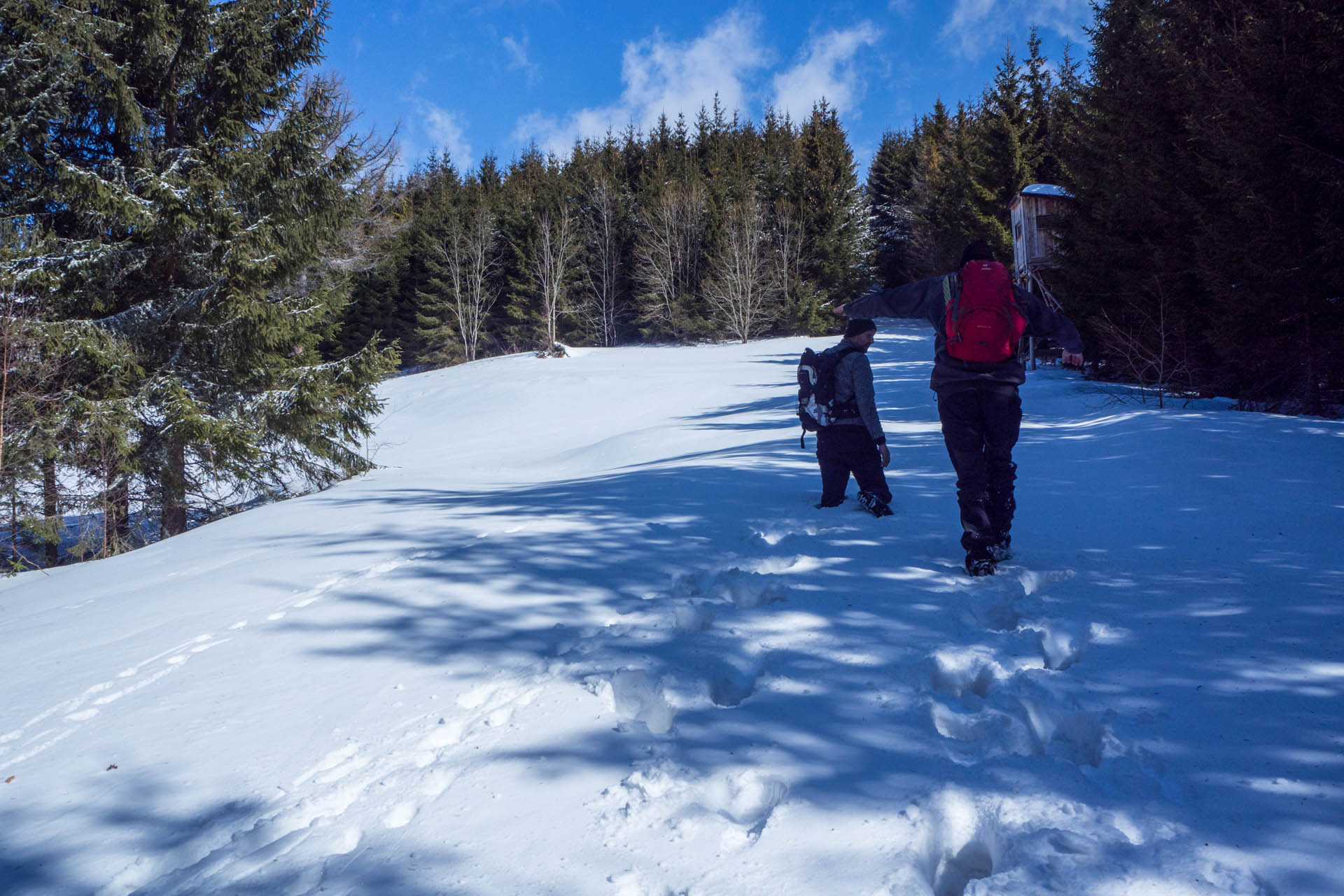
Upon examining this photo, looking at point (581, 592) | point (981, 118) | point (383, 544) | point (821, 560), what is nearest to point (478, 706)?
point (581, 592)

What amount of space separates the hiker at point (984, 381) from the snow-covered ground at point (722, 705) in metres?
0.32

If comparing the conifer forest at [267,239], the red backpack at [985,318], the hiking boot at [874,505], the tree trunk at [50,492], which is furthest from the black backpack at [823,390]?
the tree trunk at [50,492]

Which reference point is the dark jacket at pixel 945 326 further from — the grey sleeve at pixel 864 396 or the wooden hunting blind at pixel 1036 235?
the wooden hunting blind at pixel 1036 235

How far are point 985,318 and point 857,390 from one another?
1594 mm

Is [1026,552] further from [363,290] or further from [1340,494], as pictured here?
[363,290]

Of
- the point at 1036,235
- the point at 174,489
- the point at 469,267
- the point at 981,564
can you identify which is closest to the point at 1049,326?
the point at 981,564

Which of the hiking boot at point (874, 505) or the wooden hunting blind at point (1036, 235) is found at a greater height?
the wooden hunting blind at point (1036, 235)

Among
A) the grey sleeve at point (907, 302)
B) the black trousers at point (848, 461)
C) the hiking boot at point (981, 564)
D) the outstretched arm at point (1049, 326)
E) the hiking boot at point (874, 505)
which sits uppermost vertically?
the grey sleeve at point (907, 302)

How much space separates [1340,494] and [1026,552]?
2268mm

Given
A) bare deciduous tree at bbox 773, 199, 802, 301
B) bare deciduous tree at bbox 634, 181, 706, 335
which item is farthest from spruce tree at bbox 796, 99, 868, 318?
bare deciduous tree at bbox 634, 181, 706, 335

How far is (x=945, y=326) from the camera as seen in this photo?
425 centimetres

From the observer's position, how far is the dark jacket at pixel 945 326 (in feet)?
13.4

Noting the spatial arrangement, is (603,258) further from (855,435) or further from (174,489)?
(855,435)

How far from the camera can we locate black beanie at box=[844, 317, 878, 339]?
212 inches
